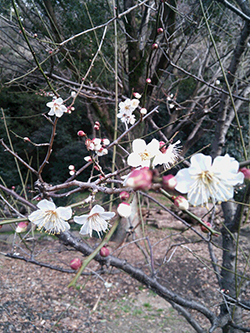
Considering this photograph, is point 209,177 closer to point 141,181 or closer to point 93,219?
point 141,181

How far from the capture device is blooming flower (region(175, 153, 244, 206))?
1.63ft

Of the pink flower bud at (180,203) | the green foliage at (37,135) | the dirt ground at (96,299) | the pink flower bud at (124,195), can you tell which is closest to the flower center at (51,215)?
the pink flower bud at (124,195)

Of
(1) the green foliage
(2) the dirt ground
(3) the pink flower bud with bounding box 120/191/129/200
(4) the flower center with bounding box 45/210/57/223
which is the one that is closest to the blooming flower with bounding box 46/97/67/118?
(4) the flower center with bounding box 45/210/57/223

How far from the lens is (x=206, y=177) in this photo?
2.00 ft

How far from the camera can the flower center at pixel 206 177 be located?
569mm

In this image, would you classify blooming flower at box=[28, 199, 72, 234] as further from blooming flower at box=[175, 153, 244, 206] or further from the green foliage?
the green foliage

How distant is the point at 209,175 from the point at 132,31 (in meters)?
2.97

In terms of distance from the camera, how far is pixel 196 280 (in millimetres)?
3303

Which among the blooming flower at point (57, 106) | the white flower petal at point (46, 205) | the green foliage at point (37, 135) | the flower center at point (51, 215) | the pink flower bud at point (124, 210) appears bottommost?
the green foliage at point (37, 135)

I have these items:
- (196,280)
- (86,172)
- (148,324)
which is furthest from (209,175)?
(86,172)

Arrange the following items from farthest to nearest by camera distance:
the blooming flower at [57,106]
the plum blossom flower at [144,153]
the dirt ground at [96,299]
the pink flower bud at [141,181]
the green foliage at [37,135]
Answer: the green foliage at [37,135] → the dirt ground at [96,299] → the blooming flower at [57,106] → the plum blossom flower at [144,153] → the pink flower bud at [141,181]

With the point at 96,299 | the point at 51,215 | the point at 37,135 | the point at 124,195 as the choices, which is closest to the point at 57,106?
the point at 51,215

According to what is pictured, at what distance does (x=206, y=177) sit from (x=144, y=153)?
0.62 feet

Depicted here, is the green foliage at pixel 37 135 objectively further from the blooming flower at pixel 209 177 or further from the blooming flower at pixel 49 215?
the blooming flower at pixel 209 177
